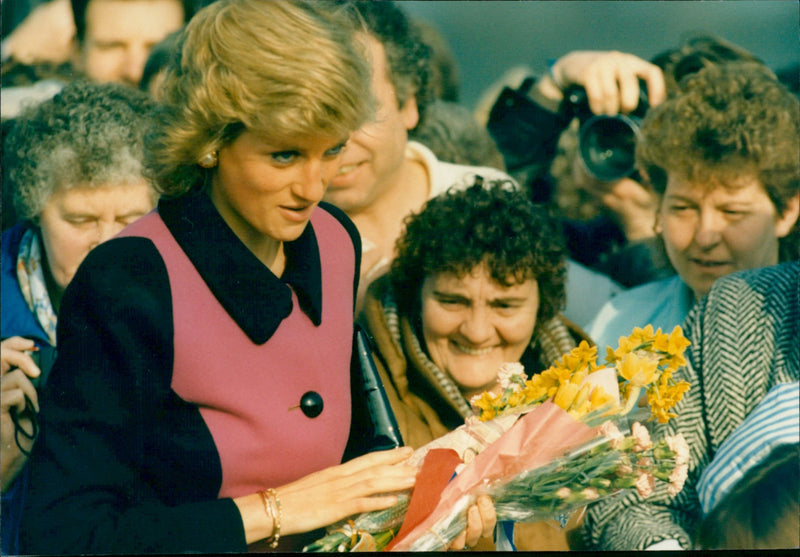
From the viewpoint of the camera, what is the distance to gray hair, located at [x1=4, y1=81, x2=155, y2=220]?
2.63 m

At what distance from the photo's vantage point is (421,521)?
2.16 meters

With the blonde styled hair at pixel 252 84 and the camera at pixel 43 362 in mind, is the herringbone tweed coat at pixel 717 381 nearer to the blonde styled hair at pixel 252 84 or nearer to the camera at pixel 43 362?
the blonde styled hair at pixel 252 84

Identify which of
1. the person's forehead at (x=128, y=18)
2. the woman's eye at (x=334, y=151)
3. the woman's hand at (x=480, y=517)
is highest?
the person's forehead at (x=128, y=18)

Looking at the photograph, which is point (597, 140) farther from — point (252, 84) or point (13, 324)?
point (13, 324)

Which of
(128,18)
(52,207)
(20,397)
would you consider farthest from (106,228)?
(128,18)

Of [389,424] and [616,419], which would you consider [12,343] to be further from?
[616,419]

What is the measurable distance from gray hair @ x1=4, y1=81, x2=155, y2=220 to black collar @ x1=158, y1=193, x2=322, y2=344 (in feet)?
2.07

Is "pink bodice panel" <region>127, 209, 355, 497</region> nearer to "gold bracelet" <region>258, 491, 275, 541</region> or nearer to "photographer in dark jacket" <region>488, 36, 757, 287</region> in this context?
"gold bracelet" <region>258, 491, 275, 541</region>

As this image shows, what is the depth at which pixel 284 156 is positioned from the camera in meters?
2.05

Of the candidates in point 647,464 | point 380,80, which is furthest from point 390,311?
point 647,464

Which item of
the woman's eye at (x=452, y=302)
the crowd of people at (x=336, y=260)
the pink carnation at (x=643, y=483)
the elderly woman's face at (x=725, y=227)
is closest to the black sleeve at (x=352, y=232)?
the crowd of people at (x=336, y=260)

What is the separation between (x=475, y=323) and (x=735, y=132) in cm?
94

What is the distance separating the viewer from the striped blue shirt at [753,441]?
8.06 ft

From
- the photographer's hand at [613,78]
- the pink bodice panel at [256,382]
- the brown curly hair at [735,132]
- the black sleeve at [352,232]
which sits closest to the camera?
the pink bodice panel at [256,382]
